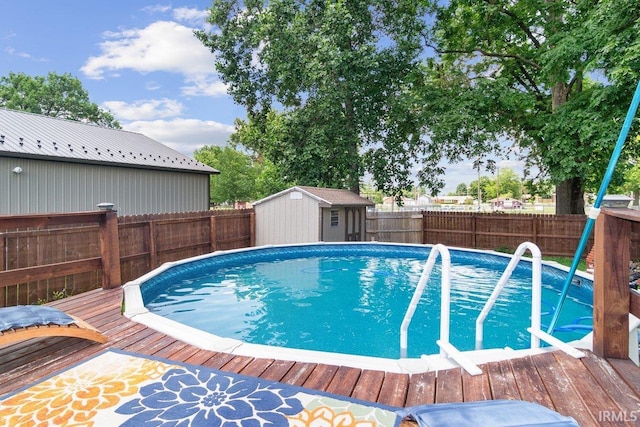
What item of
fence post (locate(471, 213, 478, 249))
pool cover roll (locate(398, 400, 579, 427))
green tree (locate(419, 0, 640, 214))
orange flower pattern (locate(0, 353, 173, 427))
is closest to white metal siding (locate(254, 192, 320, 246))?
green tree (locate(419, 0, 640, 214))

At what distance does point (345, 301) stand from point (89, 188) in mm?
8369

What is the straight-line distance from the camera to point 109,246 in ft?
16.8

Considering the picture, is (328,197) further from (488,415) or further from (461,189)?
(461,189)

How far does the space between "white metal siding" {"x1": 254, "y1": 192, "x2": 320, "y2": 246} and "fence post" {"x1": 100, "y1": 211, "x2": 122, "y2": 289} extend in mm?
6760

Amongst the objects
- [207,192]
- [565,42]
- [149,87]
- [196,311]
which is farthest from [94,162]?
[149,87]

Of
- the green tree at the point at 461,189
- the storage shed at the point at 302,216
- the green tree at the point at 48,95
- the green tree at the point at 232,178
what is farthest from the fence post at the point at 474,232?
the green tree at the point at 461,189

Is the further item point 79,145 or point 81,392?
point 79,145

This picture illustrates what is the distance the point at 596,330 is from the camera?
270 centimetres

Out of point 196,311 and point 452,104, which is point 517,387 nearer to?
point 196,311

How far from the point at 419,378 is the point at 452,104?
12015mm

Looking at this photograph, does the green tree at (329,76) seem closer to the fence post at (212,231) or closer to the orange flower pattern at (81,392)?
the fence post at (212,231)

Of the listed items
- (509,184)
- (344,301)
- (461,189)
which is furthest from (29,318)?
(461,189)

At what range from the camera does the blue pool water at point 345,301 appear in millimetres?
5090

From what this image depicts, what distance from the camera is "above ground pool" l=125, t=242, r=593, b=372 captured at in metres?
5.06
